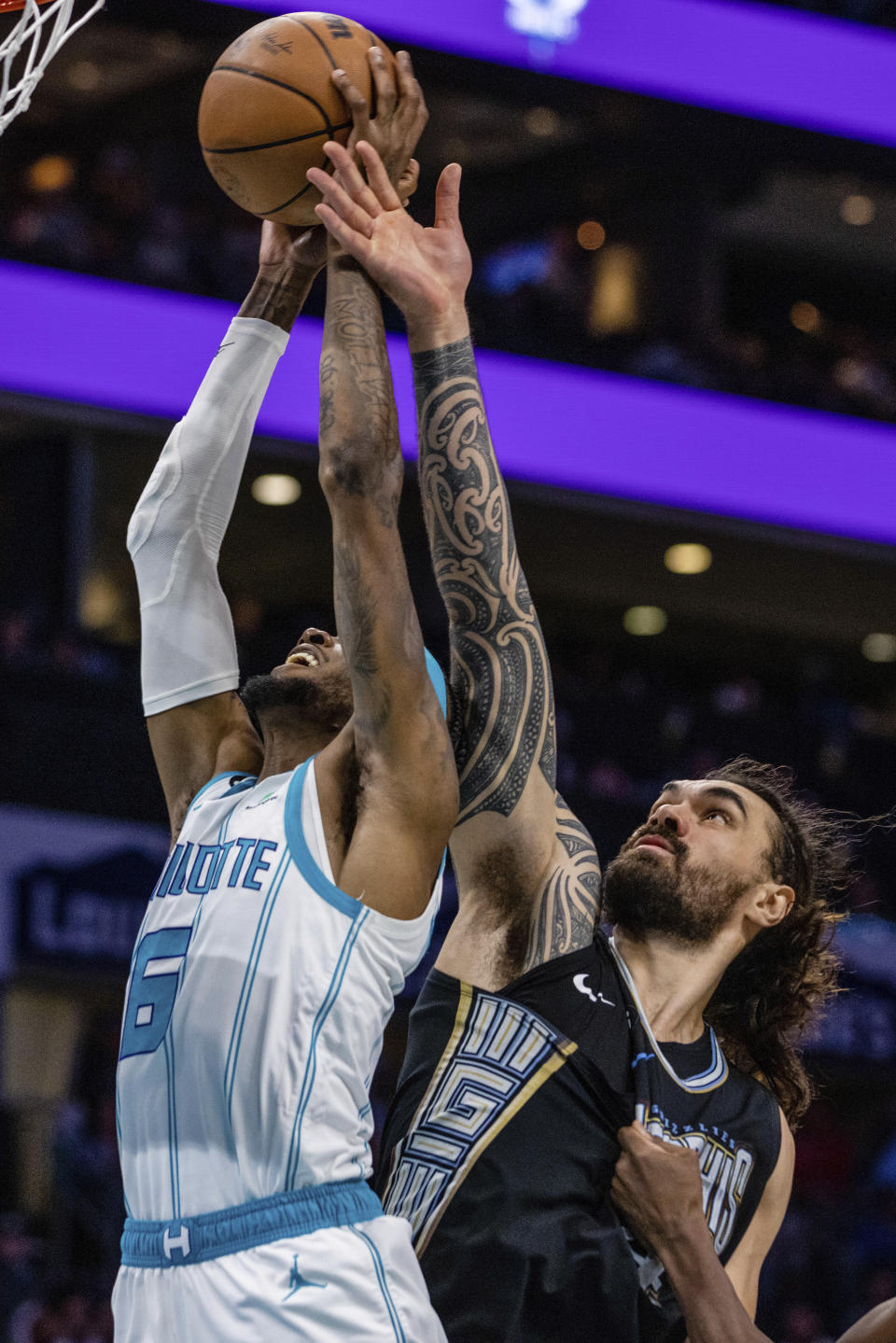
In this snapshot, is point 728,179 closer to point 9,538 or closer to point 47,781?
point 9,538

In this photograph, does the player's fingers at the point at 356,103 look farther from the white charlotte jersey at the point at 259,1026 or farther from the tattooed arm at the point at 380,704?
the white charlotte jersey at the point at 259,1026

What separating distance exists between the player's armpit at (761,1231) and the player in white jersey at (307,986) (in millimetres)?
1120

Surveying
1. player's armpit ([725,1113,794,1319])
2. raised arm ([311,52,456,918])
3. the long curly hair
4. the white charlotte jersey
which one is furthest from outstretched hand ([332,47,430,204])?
player's armpit ([725,1113,794,1319])

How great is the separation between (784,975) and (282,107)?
2442 mm

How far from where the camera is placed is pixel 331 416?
3.15 meters

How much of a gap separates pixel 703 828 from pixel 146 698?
1.41m

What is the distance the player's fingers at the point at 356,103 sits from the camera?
3391mm

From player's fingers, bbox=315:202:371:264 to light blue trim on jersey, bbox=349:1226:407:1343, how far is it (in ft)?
5.72

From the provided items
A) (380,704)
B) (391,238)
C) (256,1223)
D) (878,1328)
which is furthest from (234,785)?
(878,1328)

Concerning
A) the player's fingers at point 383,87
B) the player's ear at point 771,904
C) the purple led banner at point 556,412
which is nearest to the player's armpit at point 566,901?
the player's ear at point 771,904

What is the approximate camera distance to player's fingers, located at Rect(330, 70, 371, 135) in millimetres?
3391

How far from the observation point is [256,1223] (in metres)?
2.89

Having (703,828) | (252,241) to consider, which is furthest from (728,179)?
(703,828)

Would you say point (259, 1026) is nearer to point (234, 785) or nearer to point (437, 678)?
point (234, 785)
